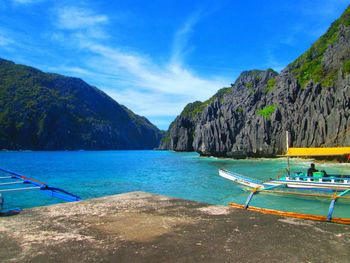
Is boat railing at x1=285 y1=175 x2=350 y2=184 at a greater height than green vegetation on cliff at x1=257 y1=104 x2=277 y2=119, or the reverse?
green vegetation on cliff at x1=257 y1=104 x2=277 y2=119

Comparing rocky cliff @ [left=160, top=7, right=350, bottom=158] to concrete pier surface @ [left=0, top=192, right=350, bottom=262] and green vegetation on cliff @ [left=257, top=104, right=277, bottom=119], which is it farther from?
concrete pier surface @ [left=0, top=192, right=350, bottom=262]

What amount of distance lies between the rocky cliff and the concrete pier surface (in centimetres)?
8137

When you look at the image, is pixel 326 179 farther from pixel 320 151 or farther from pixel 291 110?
pixel 291 110

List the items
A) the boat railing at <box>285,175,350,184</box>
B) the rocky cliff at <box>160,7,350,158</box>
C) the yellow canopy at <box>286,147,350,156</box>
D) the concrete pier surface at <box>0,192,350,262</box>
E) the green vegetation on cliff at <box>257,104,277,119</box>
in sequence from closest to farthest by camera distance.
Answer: the concrete pier surface at <box>0,192,350,262</box> < the boat railing at <box>285,175,350,184</box> < the yellow canopy at <box>286,147,350,156</box> < the rocky cliff at <box>160,7,350,158</box> < the green vegetation on cliff at <box>257,104,277,119</box>

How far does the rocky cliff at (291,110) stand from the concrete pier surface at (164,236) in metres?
81.4

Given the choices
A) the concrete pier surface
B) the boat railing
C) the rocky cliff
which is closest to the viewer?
the concrete pier surface

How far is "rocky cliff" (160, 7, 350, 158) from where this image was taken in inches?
3563

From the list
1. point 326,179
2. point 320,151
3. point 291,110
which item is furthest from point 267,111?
point 326,179

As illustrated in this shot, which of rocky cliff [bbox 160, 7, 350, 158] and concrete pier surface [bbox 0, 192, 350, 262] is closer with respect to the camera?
concrete pier surface [bbox 0, 192, 350, 262]

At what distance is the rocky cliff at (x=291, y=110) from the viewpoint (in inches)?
3563

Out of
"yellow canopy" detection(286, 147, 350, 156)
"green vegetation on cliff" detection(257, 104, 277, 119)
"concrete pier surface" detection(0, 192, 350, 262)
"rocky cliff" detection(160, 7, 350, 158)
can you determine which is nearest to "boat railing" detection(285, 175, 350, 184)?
"yellow canopy" detection(286, 147, 350, 156)

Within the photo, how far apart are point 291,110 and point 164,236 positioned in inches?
4435

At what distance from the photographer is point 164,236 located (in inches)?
309

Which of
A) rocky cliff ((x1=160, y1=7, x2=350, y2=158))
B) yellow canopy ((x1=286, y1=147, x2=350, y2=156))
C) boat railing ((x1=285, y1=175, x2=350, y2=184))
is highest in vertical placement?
rocky cliff ((x1=160, y1=7, x2=350, y2=158))
